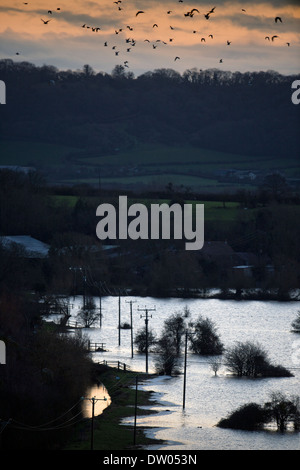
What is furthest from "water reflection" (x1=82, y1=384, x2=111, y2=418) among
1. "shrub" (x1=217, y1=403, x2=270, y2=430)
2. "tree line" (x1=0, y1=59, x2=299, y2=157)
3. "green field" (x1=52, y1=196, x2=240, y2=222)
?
"tree line" (x1=0, y1=59, x2=299, y2=157)

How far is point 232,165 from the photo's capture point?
415 feet

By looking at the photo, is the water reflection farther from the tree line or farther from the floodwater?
the tree line

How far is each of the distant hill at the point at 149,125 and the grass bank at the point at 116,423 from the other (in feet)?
251

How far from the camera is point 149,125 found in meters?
149

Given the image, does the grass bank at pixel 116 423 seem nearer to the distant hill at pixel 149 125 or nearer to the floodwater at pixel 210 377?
the floodwater at pixel 210 377

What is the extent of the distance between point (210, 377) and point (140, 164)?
9125 cm

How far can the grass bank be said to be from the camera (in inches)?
1081

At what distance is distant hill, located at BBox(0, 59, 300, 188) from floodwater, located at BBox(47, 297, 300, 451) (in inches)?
2143

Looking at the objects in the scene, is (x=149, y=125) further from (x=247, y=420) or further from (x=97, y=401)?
(x=247, y=420)

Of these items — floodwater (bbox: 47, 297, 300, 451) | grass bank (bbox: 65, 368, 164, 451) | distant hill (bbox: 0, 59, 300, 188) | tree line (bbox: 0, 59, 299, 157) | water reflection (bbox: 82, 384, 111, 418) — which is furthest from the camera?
tree line (bbox: 0, 59, 299, 157)

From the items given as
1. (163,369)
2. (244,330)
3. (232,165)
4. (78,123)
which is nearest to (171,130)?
(78,123)

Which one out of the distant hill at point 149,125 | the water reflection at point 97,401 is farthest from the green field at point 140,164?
the water reflection at point 97,401

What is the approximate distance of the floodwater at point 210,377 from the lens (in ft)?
96.9

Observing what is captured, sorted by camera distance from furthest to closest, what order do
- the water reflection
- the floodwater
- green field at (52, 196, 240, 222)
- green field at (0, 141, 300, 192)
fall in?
green field at (0, 141, 300, 192)
green field at (52, 196, 240, 222)
the water reflection
the floodwater
